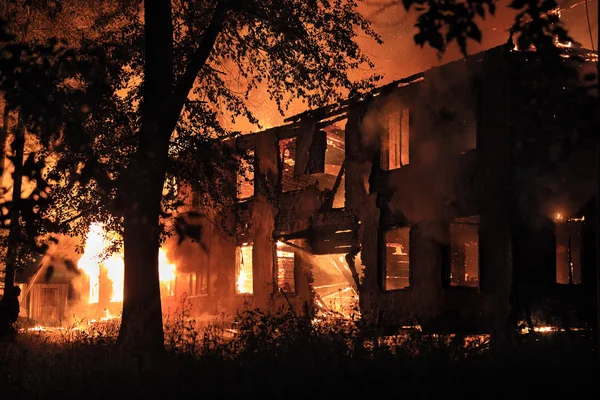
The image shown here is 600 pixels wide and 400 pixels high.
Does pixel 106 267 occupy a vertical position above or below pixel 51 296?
above

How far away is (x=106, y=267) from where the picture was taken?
126ft

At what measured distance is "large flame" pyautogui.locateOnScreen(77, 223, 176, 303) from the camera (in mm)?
31781

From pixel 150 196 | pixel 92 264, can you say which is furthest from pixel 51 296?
pixel 150 196

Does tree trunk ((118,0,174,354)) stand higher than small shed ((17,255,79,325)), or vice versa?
tree trunk ((118,0,174,354))

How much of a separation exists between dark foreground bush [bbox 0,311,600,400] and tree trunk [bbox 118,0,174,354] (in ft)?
8.72

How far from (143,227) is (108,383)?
17.3 feet

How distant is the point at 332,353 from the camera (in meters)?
10.2

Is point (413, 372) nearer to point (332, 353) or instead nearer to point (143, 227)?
point (332, 353)

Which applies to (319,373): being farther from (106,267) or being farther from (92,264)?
(92,264)

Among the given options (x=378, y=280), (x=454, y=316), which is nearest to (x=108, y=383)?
(x=454, y=316)

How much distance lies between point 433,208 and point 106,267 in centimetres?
2367

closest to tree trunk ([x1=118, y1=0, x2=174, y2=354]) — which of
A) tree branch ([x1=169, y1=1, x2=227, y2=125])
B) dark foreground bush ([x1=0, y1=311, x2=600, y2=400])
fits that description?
tree branch ([x1=169, y1=1, x2=227, y2=125])

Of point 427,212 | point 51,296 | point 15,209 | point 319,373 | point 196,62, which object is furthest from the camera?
point 51,296

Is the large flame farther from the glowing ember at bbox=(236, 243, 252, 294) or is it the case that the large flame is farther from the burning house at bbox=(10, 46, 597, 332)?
the glowing ember at bbox=(236, 243, 252, 294)
